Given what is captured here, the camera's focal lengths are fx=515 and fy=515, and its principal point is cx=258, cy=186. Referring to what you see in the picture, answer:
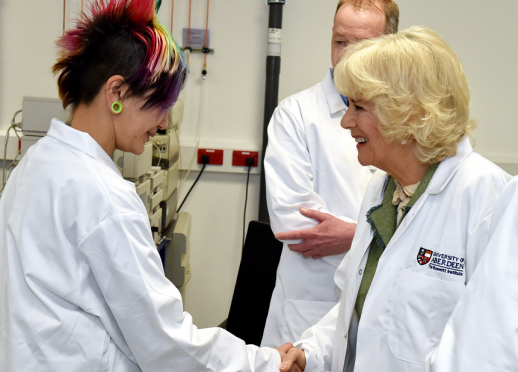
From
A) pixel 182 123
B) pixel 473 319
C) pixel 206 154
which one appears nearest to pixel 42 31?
pixel 182 123

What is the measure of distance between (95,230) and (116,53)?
36 cm

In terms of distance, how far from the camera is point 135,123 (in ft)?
3.52

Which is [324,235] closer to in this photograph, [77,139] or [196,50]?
[77,139]

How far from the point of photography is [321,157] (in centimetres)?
171

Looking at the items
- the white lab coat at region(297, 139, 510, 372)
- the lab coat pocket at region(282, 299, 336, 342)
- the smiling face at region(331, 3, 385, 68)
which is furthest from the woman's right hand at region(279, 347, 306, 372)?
the smiling face at region(331, 3, 385, 68)

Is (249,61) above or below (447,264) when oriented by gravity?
above

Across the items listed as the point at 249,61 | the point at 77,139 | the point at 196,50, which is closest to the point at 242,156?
the point at 249,61

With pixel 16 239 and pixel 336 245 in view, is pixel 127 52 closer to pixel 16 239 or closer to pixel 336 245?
pixel 16 239

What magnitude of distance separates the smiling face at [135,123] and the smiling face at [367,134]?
0.46m

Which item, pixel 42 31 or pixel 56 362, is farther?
pixel 42 31

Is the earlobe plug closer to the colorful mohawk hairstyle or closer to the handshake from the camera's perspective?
the colorful mohawk hairstyle

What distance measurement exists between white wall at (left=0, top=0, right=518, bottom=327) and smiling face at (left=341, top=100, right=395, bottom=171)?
63.8 inches

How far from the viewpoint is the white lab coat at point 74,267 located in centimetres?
93

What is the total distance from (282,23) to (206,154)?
82cm
